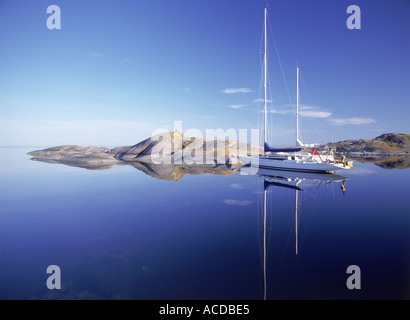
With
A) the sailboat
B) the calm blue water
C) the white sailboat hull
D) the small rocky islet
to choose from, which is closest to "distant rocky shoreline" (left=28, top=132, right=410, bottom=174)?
the small rocky islet

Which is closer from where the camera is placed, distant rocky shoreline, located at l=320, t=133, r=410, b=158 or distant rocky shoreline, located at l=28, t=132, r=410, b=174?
distant rocky shoreline, located at l=28, t=132, r=410, b=174

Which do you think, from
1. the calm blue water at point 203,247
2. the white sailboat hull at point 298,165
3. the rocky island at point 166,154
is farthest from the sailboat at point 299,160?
the calm blue water at point 203,247

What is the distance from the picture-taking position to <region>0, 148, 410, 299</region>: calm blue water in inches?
236

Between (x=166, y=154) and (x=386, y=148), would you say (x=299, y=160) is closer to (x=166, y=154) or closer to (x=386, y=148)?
(x=166, y=154)

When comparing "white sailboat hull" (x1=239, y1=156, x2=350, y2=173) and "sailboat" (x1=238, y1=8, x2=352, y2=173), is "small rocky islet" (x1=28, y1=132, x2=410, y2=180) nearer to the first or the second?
"white sailboat hull" (x1=239, y1=156, x2=350, y2=173)

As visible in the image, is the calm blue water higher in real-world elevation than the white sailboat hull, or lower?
lower

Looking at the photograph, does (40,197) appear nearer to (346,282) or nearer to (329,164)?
(346,282)

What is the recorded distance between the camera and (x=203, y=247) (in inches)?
336

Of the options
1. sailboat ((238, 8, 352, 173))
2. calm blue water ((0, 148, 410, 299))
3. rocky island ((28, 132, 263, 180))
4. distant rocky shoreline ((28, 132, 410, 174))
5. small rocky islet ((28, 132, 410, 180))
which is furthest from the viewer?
rocky island ((28, 132, 263, 180))

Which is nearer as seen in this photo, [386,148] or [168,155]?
[168,155]

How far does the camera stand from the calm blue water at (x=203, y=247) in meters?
5.99

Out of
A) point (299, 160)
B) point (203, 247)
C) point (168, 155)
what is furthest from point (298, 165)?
point (168, 155)

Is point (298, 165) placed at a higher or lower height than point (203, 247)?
higher

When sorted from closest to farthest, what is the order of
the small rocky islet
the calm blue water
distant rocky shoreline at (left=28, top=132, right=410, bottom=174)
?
the calm blue water
distant rocky shoreline at (left=28, top=132, right=410, bottom=174)
the small rocky islet
